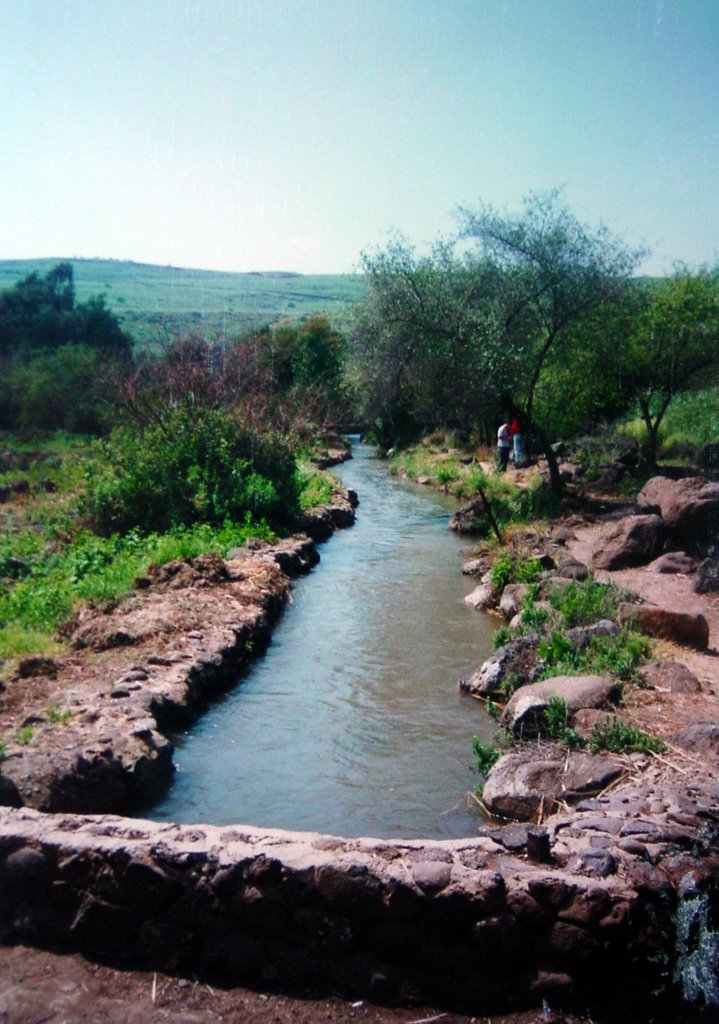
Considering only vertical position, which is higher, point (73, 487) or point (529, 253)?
point (529, 253)

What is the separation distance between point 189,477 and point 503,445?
1067 centimetres

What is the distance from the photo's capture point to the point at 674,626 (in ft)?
33.8

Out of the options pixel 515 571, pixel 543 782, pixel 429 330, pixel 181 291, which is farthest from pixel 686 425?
pixel 181 291

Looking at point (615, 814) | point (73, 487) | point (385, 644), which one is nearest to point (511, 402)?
point (73, 487)

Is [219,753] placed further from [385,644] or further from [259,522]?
[259,522]

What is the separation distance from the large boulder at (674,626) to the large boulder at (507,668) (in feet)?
3.83

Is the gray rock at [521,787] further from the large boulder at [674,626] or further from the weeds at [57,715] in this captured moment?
the weeds at [57,715]

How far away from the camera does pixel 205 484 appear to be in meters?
17.5

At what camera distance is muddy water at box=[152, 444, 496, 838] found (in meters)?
7.45

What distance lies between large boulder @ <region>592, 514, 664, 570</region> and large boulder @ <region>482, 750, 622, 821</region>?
7.29 metres

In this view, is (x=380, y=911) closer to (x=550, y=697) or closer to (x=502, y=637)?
(x=550, y=697)

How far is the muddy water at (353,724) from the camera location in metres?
7.45

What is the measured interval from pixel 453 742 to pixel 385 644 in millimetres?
3187

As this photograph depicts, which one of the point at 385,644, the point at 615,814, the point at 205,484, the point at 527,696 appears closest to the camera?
the point at 615,814
